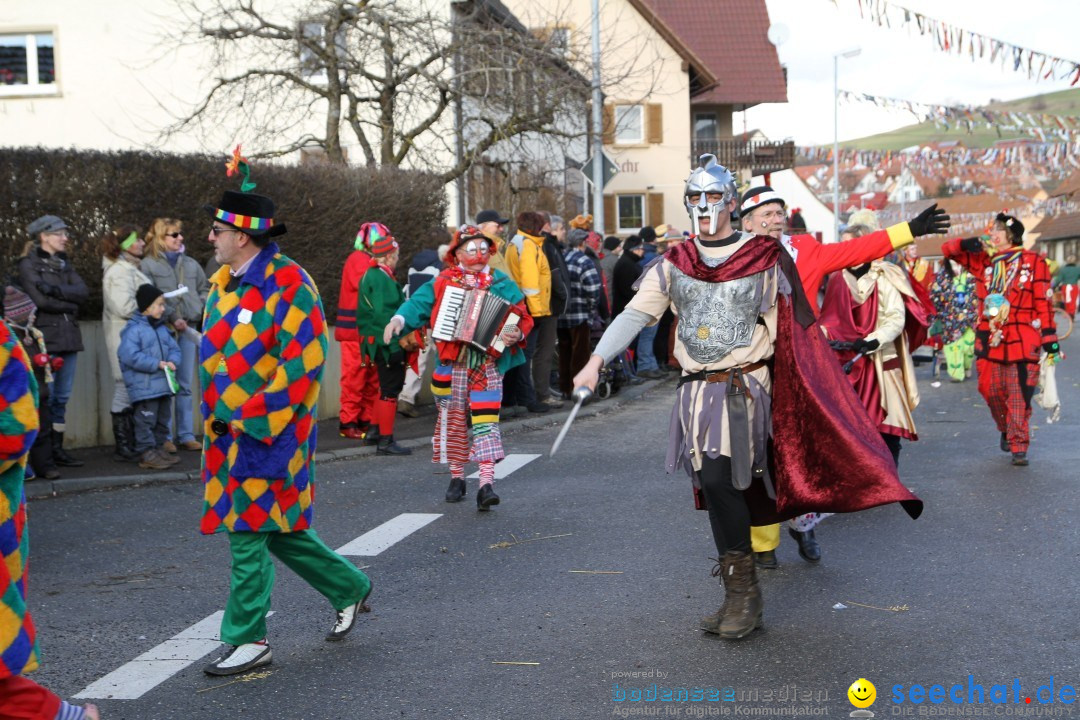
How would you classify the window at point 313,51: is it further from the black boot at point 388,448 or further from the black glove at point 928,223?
→ the black glove at point 928,223

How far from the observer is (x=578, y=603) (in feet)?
19.8

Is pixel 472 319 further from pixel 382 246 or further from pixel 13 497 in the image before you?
pixel 13 497

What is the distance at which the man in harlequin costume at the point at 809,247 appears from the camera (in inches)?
225

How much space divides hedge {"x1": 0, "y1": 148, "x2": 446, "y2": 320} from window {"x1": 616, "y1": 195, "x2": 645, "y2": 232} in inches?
1090

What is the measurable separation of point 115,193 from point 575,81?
8.53 metres

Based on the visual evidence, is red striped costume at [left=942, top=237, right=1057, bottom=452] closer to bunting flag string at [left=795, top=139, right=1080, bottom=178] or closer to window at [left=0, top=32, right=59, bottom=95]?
bunting flag string at [left=795, top=139, right=1080, bottom=178]

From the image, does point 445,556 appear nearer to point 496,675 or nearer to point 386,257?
point 496,675

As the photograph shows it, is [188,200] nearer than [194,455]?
No

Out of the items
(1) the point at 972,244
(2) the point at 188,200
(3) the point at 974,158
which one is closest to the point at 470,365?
(1) the point at 972,244

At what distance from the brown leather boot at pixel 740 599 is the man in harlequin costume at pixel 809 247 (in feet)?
2.64

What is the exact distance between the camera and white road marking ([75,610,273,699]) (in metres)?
4.93

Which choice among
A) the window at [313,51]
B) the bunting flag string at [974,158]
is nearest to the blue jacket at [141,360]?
the window at [313,51]

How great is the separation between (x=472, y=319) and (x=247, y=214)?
340 centimetres

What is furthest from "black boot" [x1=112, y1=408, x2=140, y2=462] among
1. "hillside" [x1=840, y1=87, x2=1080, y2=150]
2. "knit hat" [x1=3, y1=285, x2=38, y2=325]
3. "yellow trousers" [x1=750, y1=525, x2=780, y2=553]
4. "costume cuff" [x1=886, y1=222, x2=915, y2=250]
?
"hillside" [x1=840, y1=87, x2=1080, y2=150]
